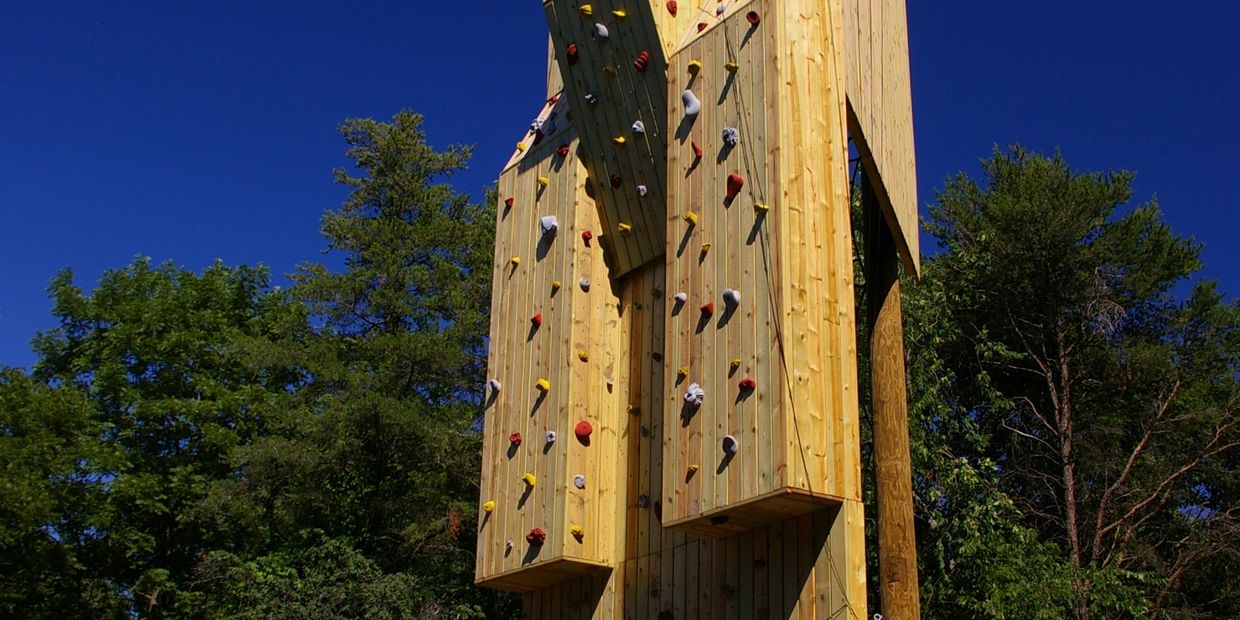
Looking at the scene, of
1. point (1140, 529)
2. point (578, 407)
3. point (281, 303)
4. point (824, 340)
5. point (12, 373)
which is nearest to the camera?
point (824, 340)

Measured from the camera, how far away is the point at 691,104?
6.85 m

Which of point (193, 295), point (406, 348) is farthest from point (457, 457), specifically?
point (193, 295)

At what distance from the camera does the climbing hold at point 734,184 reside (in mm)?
6367

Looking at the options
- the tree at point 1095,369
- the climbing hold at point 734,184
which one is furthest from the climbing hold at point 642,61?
the tree at point 1095,369

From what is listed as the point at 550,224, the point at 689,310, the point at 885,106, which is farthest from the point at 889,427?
A: the point at 550,224

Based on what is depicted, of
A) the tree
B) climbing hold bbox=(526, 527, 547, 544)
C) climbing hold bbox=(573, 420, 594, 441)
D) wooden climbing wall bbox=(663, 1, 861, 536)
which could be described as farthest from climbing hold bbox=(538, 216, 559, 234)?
the tree

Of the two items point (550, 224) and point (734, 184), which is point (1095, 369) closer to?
point (550, 224)

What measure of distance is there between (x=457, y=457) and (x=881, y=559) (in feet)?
29.9

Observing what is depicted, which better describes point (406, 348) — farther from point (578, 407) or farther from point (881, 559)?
point (881, 559)

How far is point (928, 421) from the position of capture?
43.9 feet

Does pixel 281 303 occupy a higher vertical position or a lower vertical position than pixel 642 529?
higher

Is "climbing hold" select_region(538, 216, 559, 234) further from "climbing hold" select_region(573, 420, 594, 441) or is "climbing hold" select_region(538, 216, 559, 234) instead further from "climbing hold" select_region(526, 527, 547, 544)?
"climbing hold" select_region(526, 527, 547, 544)

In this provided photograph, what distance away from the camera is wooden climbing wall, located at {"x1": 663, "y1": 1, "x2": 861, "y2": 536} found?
571 centimetres

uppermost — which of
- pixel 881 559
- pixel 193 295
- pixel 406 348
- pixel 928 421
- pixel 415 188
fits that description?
pixel 415 188
